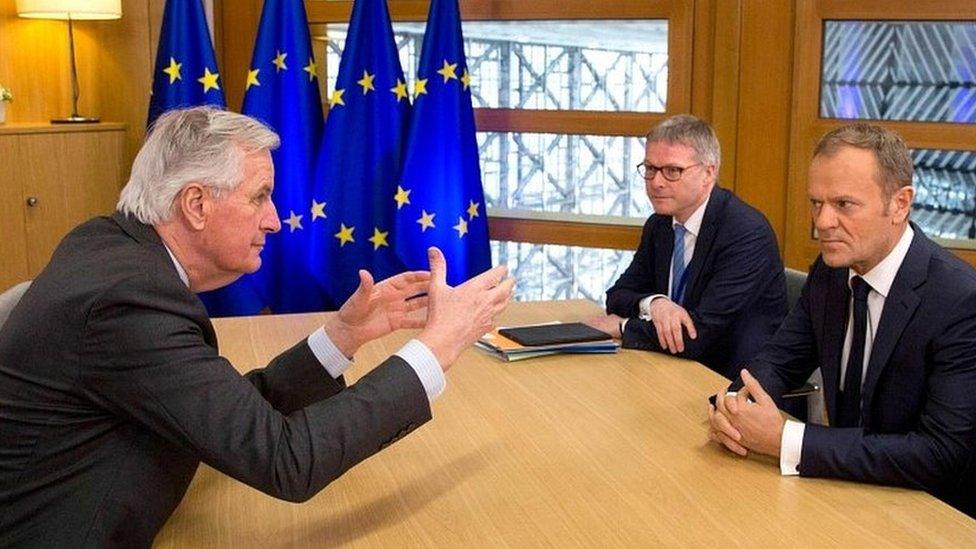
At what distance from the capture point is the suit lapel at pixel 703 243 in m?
3.24

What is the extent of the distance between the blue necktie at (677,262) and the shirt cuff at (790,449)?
1.35 m

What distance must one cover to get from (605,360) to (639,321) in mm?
215

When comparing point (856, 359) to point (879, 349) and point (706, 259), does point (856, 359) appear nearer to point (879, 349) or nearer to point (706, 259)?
point (879, 349)

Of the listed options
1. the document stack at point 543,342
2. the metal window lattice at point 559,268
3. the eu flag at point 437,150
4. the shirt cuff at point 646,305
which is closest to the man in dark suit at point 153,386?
the document stack at point 543,342

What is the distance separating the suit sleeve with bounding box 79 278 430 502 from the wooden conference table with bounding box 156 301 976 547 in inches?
6.3

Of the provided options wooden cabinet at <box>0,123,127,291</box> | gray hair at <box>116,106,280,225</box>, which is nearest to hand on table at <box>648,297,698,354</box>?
gray hair at <box>116,106,280,225</box>

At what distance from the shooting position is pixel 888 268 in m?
2.21

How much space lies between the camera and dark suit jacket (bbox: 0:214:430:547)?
1.59m

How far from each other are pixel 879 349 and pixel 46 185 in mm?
3292

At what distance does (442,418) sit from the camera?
2.30m

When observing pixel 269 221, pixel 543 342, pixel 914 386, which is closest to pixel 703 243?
pixel 543 342

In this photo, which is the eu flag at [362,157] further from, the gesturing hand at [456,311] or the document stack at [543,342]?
the gesturing hand at [456,311]

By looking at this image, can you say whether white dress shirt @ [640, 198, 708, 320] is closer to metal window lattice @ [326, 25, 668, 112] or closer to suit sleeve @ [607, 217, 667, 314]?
suit sleeve @ [607, 217, 667, 314]

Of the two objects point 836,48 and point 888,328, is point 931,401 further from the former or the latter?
point 836,48
